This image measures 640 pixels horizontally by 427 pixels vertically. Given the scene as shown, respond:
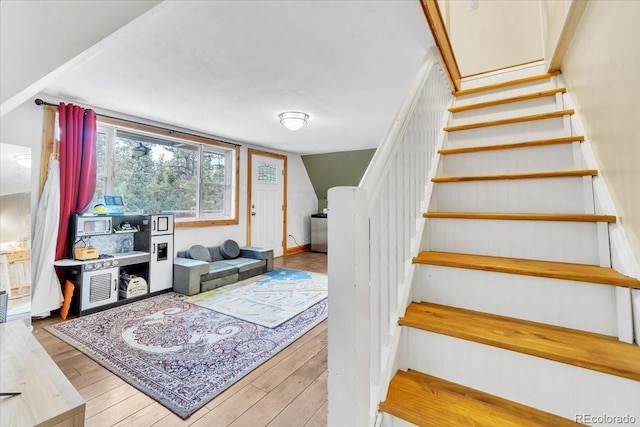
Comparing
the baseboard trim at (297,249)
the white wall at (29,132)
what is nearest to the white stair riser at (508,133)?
the white wall at (29,132)

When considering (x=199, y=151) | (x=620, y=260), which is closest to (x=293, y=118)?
(x=199, y=151)

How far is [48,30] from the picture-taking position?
3.63 feet

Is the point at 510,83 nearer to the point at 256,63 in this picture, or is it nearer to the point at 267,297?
the point at 256,63

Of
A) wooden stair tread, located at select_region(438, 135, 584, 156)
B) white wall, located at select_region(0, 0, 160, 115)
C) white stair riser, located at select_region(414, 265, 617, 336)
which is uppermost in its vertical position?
white wall, located at select_region(0, 0, 160, 115)

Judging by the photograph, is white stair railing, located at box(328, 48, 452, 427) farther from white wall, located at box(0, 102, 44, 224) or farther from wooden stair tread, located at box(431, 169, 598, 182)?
white wall, located at box(0, 102, 44, 224)

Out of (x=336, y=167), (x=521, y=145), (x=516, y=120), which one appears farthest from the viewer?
(x=336, y=167)

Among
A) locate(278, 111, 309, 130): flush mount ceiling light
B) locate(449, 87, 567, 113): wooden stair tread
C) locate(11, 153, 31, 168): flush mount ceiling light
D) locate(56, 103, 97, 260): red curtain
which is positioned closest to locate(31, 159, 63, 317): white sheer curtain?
locate(56, 103, 97, 260): red curtain

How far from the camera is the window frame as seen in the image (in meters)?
3.30

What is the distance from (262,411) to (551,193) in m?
1.93

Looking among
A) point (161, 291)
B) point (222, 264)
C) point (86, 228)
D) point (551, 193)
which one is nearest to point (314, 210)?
point (222, 264)

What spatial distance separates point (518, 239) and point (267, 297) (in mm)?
2685

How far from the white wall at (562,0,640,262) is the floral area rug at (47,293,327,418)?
7.11 feet

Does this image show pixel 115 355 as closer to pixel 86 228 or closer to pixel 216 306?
pixel 216 306

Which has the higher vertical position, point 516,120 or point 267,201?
point 516,120
